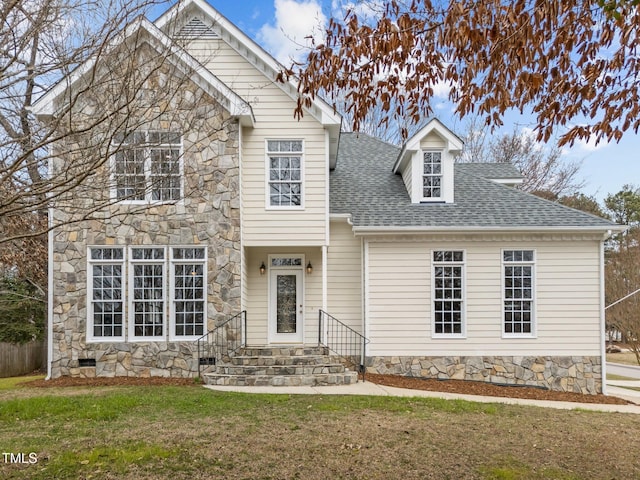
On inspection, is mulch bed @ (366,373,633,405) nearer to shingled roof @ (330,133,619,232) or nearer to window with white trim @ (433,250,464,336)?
window with white trim @ (433,250,464,336)

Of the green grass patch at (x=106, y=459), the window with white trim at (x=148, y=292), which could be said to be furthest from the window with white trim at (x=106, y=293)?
the green grass patch at (x=106, y=459)

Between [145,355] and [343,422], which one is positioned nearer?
[343,422]

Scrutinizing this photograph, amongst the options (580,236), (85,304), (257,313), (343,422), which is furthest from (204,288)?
(580,236)

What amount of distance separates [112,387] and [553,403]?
8.42 meters

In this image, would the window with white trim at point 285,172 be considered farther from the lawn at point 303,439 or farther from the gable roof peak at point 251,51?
the lawn at point 303,439

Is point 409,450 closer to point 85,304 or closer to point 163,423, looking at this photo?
point 163,423

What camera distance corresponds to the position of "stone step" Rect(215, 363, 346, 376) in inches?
416

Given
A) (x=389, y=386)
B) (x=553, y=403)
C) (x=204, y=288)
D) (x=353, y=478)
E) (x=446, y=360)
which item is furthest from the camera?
(x=446, y=360)

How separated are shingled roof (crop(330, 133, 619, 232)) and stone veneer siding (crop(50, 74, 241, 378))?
10.0ft

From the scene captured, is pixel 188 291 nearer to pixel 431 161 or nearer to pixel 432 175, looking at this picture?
pixel 432 175

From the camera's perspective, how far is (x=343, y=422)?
699cm

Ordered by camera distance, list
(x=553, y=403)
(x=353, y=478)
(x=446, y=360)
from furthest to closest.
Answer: (x=446, y=360)
(x=553, y=403)
(x=353, y=478)

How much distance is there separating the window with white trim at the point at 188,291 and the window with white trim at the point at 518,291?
7.22 metres

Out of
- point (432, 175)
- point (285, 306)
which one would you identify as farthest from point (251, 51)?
point (285, 306)
